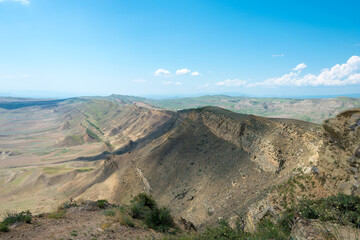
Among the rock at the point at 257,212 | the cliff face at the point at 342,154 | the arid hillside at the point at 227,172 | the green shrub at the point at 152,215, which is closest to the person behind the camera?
the cliff face at the point at 342,154

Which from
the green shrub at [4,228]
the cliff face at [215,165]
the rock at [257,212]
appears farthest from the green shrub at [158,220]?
the green shrub at [4,228]

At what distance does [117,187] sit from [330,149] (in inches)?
1194

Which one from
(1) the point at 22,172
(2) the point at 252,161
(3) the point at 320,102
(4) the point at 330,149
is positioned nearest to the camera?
(4) the point at 330,149

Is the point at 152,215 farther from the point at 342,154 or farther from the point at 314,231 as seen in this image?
the point at 342,154

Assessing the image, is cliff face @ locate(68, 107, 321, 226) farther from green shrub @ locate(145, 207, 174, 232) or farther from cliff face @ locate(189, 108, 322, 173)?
green shrub @ locate(145, 207, 174, 232)

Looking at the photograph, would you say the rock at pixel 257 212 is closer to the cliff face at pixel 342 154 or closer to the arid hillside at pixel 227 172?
the arid hillside at pixel 227 172

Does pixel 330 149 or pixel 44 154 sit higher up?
pixel 330 149

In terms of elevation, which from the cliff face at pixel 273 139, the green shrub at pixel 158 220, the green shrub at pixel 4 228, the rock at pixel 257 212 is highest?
the cliff face at pixel 273 139

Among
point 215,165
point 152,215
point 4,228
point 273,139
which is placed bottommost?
point 215,165

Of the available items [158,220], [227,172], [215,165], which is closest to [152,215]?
[158,220]

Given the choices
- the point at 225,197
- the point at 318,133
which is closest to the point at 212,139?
the point at 225,197

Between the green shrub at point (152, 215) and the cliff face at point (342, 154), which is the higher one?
the cliff face at point (342, 154)

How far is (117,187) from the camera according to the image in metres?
33.7

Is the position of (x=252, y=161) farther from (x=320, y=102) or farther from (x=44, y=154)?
(x=320, y=102)
